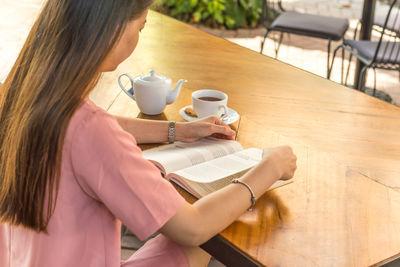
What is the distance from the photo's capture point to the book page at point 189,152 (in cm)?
120

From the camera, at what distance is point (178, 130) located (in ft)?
4.47

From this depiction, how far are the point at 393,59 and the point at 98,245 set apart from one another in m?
2.28

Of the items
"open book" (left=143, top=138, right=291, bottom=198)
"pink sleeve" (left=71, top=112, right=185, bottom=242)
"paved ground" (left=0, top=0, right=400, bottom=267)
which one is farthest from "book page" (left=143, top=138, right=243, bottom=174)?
"paved ground" (left=0, top=0, right=400, bottom=267)

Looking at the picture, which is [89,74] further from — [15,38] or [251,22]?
[251,22]

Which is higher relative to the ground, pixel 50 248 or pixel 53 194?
pixel 53 194

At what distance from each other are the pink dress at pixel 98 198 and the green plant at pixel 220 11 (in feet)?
14.9

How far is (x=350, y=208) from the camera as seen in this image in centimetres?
109

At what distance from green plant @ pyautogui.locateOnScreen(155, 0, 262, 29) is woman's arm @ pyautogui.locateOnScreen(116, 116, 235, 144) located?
4.12 m

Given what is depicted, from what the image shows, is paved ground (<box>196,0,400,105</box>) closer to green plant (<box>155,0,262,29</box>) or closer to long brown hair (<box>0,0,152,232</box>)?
green plant (<box>155,0,262,29</box>)

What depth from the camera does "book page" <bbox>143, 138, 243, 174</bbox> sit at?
1199 millimetres

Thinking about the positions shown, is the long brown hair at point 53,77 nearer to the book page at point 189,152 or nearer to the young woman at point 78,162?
the young woman at point 78,162

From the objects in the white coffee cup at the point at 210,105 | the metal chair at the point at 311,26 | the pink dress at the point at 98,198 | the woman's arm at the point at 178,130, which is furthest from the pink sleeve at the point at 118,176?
the metal chair at the point at 311,26

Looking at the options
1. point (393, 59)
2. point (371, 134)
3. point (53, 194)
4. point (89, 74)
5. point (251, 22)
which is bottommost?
point (251, 22)

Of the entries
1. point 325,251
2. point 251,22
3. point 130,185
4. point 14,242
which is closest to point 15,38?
point 14,242
